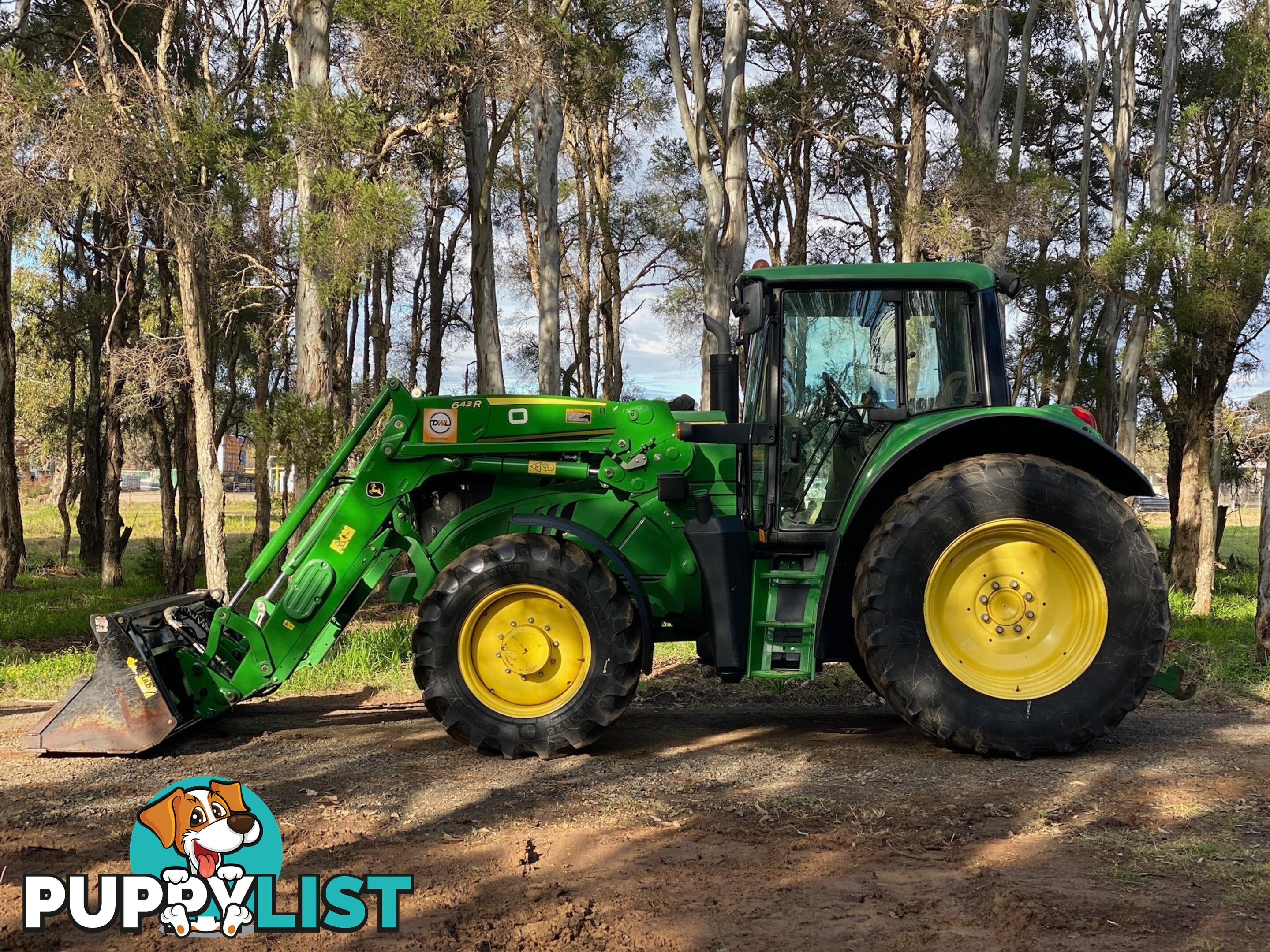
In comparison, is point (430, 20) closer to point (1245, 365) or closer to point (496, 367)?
point (496, 367)

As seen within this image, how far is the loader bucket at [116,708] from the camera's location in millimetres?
5879

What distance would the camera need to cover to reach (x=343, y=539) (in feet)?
20.4

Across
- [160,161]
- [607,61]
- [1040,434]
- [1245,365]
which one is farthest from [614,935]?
[1245,365]

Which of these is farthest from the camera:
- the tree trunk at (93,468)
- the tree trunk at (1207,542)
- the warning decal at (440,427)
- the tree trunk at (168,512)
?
the tree trunk at (93,468)

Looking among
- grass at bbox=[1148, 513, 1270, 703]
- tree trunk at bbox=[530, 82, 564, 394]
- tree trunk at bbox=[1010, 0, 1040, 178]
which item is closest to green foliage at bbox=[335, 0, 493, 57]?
tree trunk at bbox=[530, 82, 564, 394]

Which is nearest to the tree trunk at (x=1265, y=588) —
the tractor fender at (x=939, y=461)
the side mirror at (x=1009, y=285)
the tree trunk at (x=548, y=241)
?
the tractor fender at (x=939, y=461)

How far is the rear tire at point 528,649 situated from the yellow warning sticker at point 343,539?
65cm

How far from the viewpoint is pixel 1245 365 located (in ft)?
76.1

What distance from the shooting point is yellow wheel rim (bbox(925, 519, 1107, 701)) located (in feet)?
18.9

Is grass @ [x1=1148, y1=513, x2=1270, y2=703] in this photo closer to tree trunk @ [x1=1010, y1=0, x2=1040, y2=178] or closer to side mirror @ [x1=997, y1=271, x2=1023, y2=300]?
side mirror @ [x1=997, y1=271, x2=1023, y2=300]

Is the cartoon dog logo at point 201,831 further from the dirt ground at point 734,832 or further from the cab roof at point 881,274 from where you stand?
the cab roof at point 881,274

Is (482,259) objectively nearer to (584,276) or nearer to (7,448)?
(7,448)

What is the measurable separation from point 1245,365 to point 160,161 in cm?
2132

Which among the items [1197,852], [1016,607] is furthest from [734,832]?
[1016,607]
